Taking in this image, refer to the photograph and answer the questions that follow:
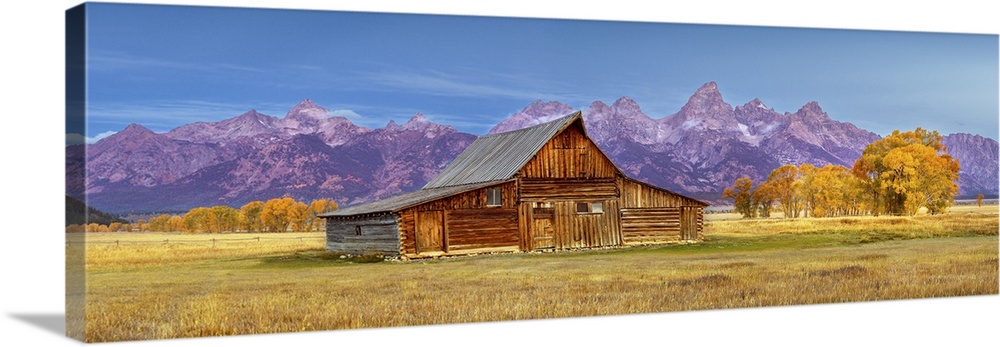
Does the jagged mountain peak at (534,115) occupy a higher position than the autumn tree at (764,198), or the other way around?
the jagged mountain peak at (534,115)

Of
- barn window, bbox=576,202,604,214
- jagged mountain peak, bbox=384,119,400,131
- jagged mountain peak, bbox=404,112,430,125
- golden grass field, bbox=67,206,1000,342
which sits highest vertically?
jagged mountain peak, bbox=404,112,430,125

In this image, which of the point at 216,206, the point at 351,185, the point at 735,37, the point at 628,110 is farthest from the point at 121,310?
the point at 735,37

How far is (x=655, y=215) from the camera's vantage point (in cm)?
2898

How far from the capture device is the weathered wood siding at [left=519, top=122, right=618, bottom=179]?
1011 inches

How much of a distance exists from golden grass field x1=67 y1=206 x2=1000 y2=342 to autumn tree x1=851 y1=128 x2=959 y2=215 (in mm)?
354

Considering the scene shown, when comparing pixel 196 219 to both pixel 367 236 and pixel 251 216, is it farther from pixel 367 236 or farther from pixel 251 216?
pixel 367 236

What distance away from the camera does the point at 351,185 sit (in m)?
24.8

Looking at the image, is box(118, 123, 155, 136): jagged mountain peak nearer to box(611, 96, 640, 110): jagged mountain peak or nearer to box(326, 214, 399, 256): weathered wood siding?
box(611, 96, 640, 110): jagged mountain peak

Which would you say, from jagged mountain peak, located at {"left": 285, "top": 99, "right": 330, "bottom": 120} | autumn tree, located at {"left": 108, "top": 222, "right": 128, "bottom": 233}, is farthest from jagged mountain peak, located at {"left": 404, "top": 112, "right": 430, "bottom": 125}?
autumn tree, located at {"left": 108, "top": 222, "right": 128, "bottom": 233}

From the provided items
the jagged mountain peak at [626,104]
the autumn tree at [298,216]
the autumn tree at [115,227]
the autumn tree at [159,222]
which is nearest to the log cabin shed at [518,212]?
the autumn tree at [298,216]

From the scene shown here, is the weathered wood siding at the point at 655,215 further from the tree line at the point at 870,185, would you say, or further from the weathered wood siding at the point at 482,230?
the weathered wood siding at the point at 482,230

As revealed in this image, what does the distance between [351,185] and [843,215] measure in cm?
1074

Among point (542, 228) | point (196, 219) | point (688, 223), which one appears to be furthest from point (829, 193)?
point (196, 219)

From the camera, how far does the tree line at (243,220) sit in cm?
1974
